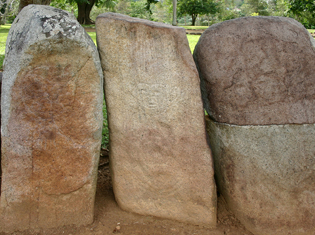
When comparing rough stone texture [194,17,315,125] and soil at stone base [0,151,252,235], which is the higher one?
rough stone texture [194,17,315,125]

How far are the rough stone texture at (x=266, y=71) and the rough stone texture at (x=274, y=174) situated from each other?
0.09m

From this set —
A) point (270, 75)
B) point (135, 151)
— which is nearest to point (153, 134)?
point (135, 151)

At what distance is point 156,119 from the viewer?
1.93 m

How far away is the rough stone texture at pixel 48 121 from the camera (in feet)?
5.59

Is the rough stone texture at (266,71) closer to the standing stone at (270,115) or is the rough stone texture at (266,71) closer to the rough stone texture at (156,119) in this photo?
the standing stone at (270,115)

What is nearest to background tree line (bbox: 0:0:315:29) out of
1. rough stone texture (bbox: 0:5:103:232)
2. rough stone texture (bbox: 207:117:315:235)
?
rough stone texture (bbox: 0:5:103:232)

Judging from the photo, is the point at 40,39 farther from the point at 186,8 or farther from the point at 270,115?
the point at 186,8

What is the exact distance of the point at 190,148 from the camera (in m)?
1.96

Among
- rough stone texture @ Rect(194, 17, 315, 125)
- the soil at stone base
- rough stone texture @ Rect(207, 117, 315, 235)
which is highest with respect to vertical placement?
rough stone texture @ Rect(194, 17, 315, 125)

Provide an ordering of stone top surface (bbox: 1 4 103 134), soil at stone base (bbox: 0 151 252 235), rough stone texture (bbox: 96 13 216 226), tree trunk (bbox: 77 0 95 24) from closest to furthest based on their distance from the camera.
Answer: stone top surface (bbox: 1 4 103 134) < rough stone texture (bbox: 96 13 216 226) < soil at stone base (bbox: 0 151 252 235) < tree trunk (bbox: 77 0 95 24)

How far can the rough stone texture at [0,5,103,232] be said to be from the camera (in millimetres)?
1705

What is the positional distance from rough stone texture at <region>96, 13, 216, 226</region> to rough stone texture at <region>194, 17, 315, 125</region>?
23cm

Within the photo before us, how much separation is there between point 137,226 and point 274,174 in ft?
3.09

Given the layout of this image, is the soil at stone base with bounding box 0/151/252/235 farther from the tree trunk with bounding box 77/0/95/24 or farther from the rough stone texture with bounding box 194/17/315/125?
the tree trunk with bounding box 77/0/95/24
